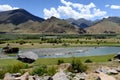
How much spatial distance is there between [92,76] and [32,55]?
72.5 feet

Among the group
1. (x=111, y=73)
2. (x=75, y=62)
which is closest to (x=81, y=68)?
(x=75, y=62)

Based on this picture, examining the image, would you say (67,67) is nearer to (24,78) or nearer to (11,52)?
(24,78)

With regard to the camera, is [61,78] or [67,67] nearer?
[61,78]

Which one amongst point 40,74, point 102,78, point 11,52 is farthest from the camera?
point 11,52

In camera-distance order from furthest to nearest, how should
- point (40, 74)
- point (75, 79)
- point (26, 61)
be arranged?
point (26, 61) → point (40, 74) → point (75, 79)

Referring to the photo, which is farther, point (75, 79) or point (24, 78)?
point (75, 79)

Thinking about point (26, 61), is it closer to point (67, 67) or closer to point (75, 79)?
point (67, 67)

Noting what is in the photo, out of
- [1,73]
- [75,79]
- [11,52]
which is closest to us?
[75,79]

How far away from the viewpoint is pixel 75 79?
34844 mm

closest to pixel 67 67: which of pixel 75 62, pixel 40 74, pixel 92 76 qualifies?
pixel 75 62

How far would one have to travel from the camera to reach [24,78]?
32.4 m

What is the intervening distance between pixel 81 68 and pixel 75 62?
1.47 metres

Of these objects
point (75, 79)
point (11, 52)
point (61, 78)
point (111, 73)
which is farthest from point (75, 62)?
point (11, 52)

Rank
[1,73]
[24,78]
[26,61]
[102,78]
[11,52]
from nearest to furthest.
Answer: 1. [102,78]
2. [24,78]
3. [1,73]
4. [26,61]
5. [11,52]
